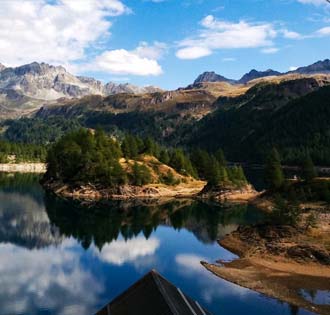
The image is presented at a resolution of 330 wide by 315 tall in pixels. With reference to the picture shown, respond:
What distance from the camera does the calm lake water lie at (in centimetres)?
6750

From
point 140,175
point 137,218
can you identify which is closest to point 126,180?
point 140,175

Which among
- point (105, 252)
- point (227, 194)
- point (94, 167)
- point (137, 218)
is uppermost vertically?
point (94, 167)

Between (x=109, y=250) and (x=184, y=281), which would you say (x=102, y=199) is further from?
(x=184, y=281)

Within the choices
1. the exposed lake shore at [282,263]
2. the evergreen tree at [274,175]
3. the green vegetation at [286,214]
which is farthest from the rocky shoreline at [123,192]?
the green vegetation at [286,214]

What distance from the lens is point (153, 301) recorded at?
3194 centimetres

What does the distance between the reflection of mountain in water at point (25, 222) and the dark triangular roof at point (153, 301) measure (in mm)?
76686

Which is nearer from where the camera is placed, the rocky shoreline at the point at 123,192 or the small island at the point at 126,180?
the rocky shoreline at the point at 123,192

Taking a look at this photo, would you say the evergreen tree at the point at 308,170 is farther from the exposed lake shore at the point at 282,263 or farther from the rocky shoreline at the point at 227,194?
the exposed lake shore at the point at 282,263

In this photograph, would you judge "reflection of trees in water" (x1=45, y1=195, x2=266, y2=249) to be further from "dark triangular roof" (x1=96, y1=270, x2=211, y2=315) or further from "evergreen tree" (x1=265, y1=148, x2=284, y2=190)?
"dark triangular roof" (x1=96, y1=270, x2=211, y2=315)

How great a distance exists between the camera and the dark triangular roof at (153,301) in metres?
31.0

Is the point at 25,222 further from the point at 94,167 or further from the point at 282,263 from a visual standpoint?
the point at 282,263

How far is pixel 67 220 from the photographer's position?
137 m

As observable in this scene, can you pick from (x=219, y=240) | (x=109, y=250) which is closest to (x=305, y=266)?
(x=219, y=240)

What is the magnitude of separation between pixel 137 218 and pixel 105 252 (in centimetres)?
4102
